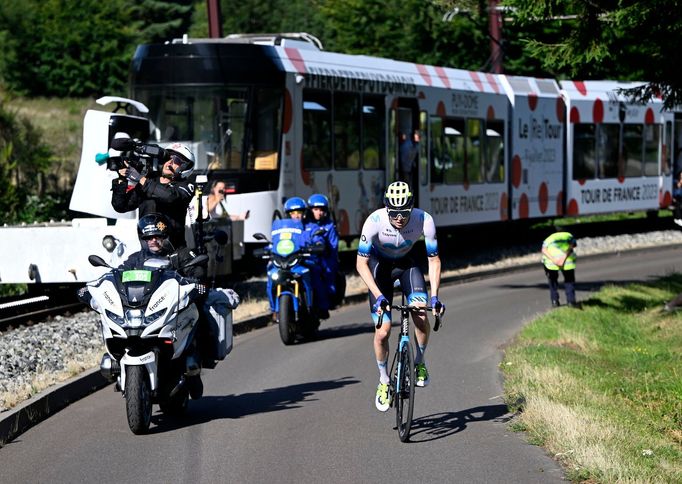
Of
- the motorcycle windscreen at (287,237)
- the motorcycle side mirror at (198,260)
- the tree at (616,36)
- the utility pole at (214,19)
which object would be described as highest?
the utility pole at (214,19)

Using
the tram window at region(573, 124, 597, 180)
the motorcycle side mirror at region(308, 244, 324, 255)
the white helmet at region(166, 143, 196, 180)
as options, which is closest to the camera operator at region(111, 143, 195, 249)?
the white helmet at region(166, 143, 196, 180)

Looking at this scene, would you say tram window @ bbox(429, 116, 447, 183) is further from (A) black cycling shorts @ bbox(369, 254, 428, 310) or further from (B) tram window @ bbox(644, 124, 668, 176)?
(A) black cycling shorts @ bbox(369, 254, 428, 310)

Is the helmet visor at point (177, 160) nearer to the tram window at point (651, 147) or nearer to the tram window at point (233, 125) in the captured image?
the tram window at point (233, 125)

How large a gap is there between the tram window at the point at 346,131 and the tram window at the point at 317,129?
0.22m

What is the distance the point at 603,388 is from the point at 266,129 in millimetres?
10747

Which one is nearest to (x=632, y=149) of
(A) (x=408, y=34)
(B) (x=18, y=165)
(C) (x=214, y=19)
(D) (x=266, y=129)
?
(C) (x=214, y=19)

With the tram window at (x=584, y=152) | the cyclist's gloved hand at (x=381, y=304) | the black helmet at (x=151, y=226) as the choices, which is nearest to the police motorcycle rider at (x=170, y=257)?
the black helmet at (x=151, y=226)

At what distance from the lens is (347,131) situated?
23.6 meters

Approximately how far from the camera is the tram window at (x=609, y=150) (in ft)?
109

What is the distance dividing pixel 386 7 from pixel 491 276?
3015 centimetres

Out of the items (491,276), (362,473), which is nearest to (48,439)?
(362,473)

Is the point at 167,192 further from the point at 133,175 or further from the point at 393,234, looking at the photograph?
the point at 393,234

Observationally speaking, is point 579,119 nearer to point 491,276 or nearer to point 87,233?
point 491,276

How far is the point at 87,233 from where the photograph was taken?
17.5 metres
